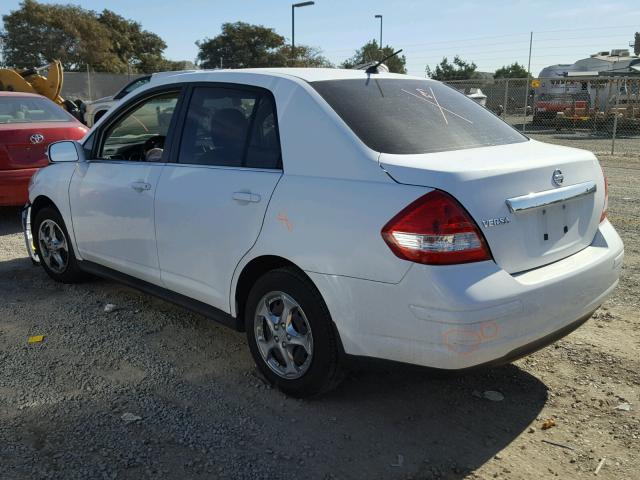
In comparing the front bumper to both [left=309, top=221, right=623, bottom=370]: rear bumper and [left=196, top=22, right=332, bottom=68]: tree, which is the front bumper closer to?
[left=309, top=221, right=623, bottom=370]: rear bumper

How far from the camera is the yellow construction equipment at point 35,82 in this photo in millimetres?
16141

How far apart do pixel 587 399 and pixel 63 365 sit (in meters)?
3.04

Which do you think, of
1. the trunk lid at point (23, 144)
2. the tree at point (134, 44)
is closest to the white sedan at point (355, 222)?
the trunk lid at point (23, 144)

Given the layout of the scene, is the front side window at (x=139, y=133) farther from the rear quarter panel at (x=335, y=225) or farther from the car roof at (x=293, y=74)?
the rear quarter panel at (x=335, y=225)

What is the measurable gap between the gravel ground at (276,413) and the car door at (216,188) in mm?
517

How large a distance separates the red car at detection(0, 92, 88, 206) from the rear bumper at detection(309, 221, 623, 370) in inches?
214

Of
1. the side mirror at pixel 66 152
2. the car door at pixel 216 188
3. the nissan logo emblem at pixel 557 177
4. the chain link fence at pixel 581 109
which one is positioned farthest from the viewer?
the chain link fence at pixel 581 109

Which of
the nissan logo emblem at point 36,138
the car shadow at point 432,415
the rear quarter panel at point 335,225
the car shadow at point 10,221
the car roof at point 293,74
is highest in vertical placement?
the car roof at point 293,74

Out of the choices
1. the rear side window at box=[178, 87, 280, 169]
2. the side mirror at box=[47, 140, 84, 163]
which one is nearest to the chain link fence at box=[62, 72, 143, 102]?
the side mirror at box=[47, 140, 84, 163]

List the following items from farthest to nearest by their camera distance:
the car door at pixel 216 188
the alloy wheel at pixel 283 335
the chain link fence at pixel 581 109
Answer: the chain link fence at pixel 581 109, the car door at pixel 216 188, the alloy wheel at pixel 283 335

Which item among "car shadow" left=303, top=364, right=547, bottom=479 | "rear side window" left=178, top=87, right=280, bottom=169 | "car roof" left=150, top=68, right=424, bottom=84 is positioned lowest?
"car shadow" left=303, top=364, right=547, bottom=479

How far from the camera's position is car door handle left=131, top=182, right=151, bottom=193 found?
4047mm

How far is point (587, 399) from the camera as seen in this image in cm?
342

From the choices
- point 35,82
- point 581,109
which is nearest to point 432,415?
point 35,82
